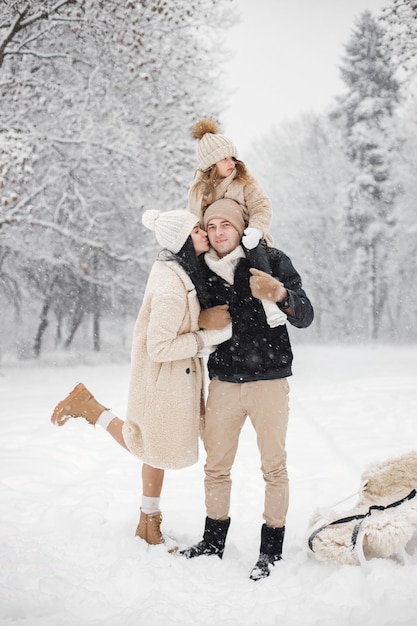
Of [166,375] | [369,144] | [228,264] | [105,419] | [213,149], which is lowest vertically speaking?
[105,419]

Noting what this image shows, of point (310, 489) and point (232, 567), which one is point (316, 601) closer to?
point (232, 567)

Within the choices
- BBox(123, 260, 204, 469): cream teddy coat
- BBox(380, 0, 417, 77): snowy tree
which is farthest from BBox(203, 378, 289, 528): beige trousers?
BBox(380, 0, 417, 77): snowy tree

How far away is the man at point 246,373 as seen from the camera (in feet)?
11.1

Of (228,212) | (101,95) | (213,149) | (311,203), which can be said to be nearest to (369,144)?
(311,203)

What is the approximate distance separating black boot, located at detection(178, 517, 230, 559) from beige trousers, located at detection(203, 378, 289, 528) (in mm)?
47

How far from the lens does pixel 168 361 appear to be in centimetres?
350

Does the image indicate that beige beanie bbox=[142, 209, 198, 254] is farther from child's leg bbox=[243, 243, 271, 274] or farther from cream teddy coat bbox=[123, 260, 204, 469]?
child's leg bbox=[243, 243, 271, 274]

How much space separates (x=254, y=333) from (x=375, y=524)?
130 cm

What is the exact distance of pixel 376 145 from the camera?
23.5 meters

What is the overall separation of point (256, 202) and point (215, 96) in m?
13.0

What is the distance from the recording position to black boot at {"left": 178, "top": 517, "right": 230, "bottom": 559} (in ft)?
11.4

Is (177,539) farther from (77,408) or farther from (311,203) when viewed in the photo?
(311,203)

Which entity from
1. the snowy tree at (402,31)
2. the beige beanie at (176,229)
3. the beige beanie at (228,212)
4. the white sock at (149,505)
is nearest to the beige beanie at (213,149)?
the beige beanie at (228,212)

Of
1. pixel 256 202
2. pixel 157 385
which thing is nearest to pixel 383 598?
pixel 157 385
